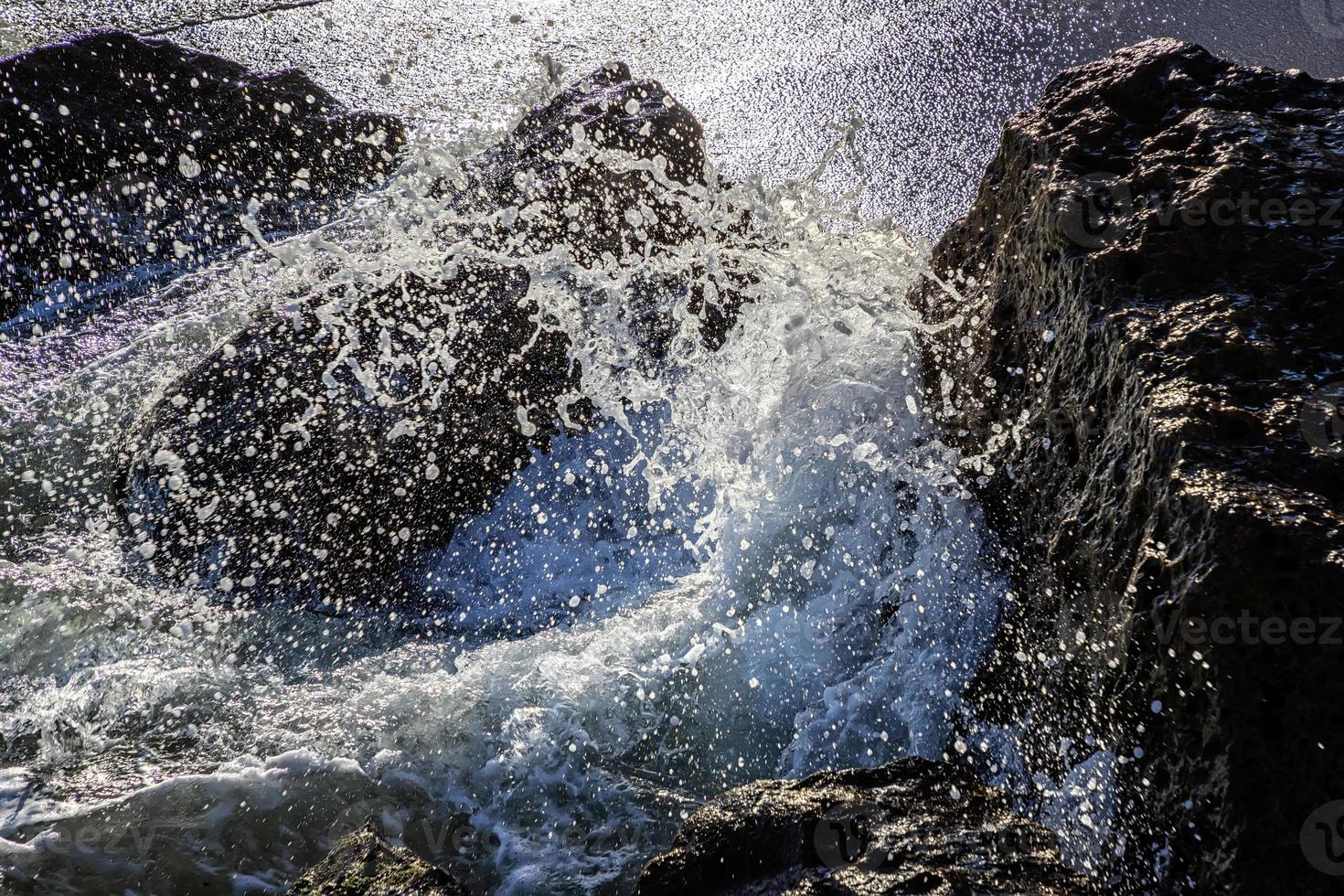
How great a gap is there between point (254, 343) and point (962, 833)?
6.27 feet

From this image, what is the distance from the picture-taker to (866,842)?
0.98m

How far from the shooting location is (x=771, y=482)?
2049mm

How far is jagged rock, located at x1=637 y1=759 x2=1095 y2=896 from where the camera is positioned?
927 mm

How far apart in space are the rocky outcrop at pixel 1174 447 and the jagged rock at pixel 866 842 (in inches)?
8.1

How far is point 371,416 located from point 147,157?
85.8 inches

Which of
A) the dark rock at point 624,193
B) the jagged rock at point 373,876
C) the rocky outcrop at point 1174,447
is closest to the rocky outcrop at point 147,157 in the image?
the dark rock at point 624,193

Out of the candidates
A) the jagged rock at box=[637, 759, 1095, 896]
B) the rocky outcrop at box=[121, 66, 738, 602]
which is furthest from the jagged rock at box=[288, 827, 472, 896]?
the rocky outcrop at box=[121, 66, 738, 602]

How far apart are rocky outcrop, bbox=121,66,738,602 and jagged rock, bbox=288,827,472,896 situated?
2.89 feet

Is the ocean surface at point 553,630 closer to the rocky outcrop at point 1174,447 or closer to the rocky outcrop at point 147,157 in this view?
the rocky outcrop at point 1174,447

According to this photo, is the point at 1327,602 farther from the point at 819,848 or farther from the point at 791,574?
the point at 791,574

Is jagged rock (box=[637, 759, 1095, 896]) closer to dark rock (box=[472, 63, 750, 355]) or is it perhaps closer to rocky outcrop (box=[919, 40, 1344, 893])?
rocky outcrop (box=[919, 40, 1344, 893])

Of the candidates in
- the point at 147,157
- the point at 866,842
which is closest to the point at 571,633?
the point at 866,842

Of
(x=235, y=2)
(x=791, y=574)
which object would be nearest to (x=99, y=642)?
(x=791, y=574)

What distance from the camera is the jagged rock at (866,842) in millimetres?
927
